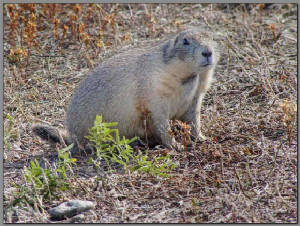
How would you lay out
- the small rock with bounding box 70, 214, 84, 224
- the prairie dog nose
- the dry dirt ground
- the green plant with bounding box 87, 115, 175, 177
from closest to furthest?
the small rock with bounding box 70, 214, 84, 224
the dry dirt ground
the green plant with bounding box 87, 115, 175, 177
the prairie dog nose

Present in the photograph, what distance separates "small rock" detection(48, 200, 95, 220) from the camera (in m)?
5.07

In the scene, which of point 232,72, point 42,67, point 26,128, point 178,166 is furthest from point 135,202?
point 42,67

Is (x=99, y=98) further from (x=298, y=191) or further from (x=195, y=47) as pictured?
(x=298, y=191)

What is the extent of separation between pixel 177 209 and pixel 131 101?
193 centimetres

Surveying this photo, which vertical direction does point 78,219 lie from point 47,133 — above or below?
below

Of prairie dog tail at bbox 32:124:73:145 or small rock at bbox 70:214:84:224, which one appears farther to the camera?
prairie dog tail at bbox 32:124:73:145

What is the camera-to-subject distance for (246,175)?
568 cm

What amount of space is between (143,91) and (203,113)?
1479 millimetres

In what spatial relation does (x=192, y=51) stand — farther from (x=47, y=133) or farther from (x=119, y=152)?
(x=47, y=133)

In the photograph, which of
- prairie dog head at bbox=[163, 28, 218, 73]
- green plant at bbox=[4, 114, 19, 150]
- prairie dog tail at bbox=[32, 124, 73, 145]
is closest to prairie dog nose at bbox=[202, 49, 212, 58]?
prairie dog head at bbox=[163, 28, 218, 73]

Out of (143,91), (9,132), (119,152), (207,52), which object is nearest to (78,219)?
(119,152)

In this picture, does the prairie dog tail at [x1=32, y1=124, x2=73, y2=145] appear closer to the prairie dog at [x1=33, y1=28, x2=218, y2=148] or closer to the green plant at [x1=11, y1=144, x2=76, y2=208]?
the prairie dog at [x1=33, y1=28, x2=218, y2=148]

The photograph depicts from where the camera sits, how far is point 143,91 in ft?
21.7

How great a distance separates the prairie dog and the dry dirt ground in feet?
1.21
